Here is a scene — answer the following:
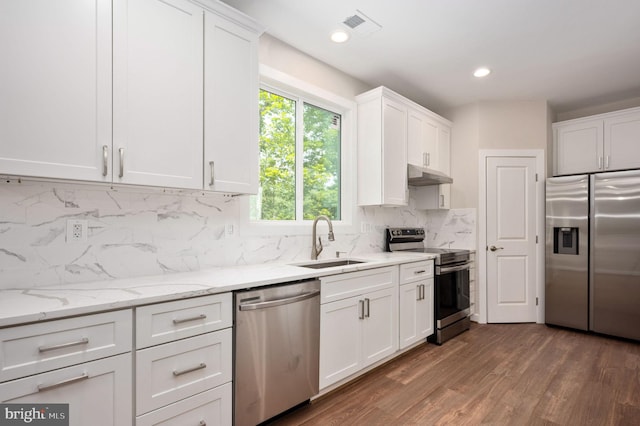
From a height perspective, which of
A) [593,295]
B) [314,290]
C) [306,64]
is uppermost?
[306,64]

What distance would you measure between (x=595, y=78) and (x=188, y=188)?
4226 millimetres

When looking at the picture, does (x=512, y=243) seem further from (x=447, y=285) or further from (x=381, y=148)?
(x=381, y=148)

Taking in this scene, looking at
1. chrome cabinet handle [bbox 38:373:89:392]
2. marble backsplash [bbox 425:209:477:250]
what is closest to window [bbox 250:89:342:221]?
chrome cabinet handle [bbox 38:373:89:392]

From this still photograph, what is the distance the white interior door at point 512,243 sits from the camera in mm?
4074

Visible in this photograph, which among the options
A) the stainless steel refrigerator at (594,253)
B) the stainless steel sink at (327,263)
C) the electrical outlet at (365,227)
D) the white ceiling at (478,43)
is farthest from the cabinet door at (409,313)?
the white ceiling at (478,43)

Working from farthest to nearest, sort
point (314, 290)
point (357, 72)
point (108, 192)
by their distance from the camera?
1. point (357, 72)
2. point (314, 290)
3. point (108, 192)

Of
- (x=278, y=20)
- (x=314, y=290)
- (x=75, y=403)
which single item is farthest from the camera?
(x=278, y=20)

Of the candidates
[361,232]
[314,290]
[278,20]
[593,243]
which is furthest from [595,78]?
[314,290]

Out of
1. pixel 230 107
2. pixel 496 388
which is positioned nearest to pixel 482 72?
pixel 230 107

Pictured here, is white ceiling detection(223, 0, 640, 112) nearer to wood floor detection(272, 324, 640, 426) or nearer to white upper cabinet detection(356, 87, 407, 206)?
white upper cabinet detection(356, 87, 407, 206)

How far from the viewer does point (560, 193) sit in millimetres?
3814

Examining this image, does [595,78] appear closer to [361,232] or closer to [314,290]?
[361,232]

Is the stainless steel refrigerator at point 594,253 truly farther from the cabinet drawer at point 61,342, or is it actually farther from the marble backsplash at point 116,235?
the cabinet drawer at point 61,342

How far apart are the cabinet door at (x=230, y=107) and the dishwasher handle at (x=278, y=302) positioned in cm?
73
